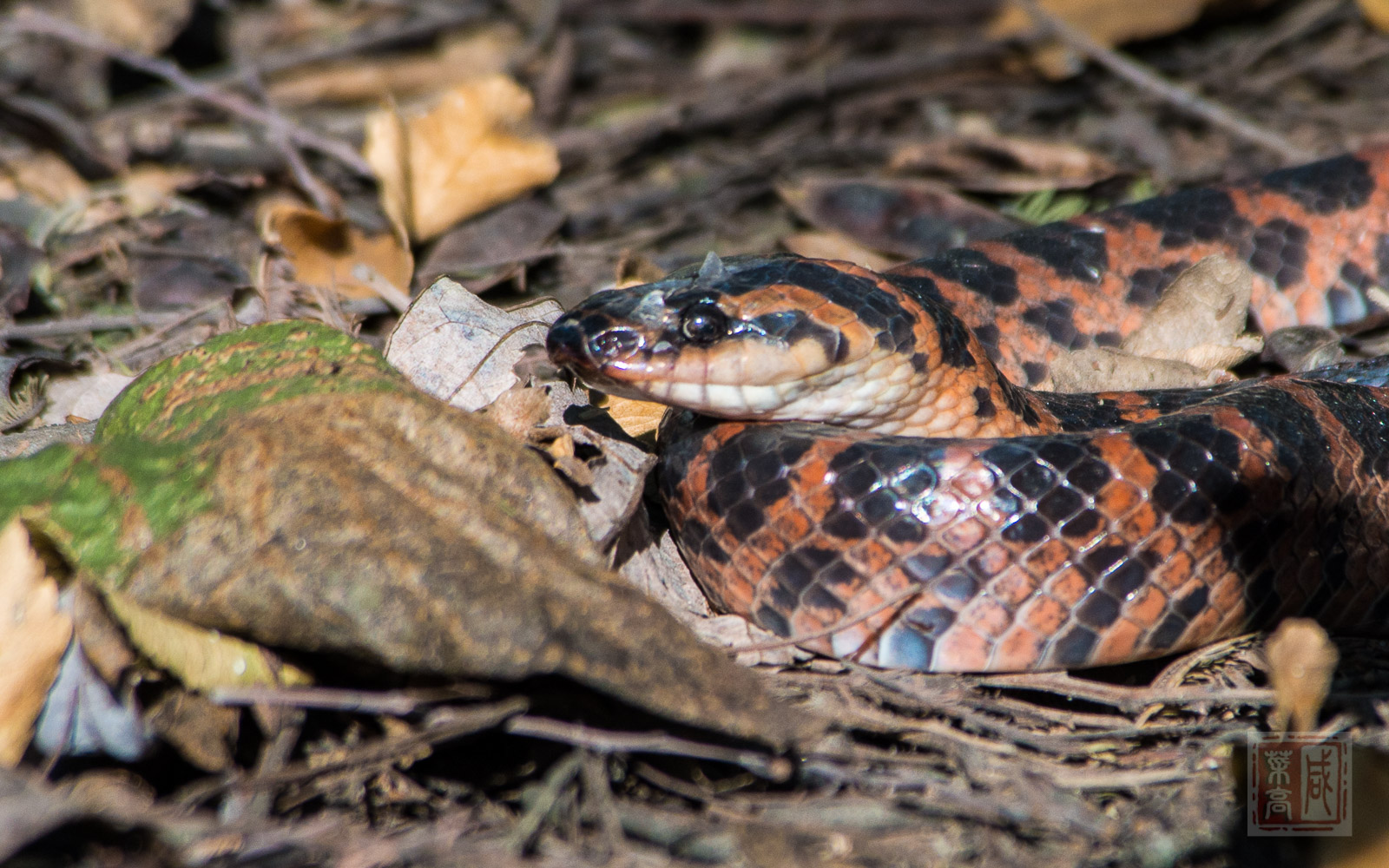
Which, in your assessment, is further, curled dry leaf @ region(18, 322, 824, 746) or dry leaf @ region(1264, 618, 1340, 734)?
dry leaf @ region(1264, 618, 1340, 734)

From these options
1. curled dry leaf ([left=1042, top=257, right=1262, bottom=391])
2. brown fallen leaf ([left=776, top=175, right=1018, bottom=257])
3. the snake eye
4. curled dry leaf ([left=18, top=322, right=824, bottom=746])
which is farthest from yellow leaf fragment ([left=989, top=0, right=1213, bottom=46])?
curled dry leaf ([left=18, top=322, right=824, bottom=746])

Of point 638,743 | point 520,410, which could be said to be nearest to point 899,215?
Answer: point 520,410

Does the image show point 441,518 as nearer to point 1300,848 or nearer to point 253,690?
point 253,690

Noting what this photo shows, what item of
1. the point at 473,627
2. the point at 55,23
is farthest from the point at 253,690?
the point at 55,23

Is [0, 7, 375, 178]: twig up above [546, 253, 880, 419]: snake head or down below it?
above

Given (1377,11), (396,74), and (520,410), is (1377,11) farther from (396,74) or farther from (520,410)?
(520,410)

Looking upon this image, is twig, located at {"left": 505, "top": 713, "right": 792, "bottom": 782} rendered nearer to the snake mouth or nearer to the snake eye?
the snake mouth
